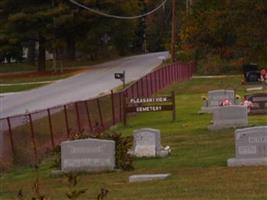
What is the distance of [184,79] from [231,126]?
145 feet

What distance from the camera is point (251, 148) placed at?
18453 mm

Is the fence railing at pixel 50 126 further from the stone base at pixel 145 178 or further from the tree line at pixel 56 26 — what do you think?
the tree line at pixel 56 26

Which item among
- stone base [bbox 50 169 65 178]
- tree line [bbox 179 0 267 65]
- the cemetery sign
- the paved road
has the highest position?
tree line [bbox 179 0 267 65]

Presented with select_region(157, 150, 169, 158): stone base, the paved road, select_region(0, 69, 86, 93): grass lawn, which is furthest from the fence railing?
select_region(0, 69, 86, 93): grass lawn

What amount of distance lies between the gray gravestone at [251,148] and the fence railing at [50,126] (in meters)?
4.06

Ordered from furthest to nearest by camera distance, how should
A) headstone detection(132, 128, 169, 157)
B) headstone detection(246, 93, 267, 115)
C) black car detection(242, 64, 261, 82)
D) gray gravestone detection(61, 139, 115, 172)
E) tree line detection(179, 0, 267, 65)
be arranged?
1. black car detection(242, 64, 261, 82)
2. headstone detection(246, 93, 267, 115)
3. tree line detection(179, 0, 267, 65)
4. headstone detection(132, 128, 169, 157)
5. gray gravestone detection(61, 139, 115, 172)

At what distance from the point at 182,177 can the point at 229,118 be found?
13.0 meters

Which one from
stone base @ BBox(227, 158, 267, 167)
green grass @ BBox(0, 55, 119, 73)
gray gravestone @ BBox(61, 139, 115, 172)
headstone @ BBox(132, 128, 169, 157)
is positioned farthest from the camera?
green grass @ BBox(0, 55, 119, 73)

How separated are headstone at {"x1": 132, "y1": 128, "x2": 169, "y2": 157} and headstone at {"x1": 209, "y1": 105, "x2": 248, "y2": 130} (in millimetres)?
7465

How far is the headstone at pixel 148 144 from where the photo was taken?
2191cm

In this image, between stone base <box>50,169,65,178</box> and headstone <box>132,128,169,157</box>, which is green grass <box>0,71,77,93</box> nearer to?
headstone <box>132,128,169,157</box>

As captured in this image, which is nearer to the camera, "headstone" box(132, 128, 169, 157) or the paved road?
"headstone" box(132, 128, 169, 157)

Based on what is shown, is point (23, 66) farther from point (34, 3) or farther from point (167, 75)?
point (167, 75)

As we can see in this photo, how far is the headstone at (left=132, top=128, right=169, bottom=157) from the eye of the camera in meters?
21.9
